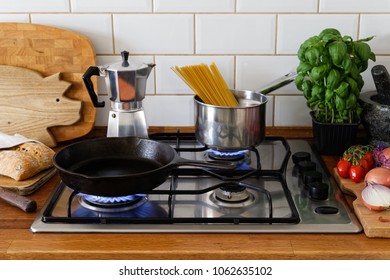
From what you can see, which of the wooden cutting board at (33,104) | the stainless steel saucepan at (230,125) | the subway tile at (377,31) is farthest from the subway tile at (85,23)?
the subway tile at (377,31)

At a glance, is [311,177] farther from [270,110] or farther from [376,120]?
[270,110]

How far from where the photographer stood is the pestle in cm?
130

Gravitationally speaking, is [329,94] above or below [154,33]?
below

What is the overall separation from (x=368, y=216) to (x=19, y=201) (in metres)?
0.68

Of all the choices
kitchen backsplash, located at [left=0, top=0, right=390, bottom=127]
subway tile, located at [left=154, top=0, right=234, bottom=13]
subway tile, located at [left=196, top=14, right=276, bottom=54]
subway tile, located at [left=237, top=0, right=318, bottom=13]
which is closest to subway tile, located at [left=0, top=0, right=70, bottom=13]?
kitchen backsplash, located at [left=0, top=0, right=390, bottom=127]

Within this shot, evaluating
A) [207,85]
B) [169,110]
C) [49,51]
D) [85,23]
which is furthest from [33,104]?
[207,85]

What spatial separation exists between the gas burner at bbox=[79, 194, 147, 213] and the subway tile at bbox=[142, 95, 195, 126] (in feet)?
1.43

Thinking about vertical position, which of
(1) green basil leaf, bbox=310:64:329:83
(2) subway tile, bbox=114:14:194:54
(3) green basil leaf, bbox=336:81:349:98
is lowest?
(3) green basil leaf, bbox=336:81:349:98

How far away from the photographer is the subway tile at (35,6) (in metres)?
1.46

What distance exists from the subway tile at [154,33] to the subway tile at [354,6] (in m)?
0.35

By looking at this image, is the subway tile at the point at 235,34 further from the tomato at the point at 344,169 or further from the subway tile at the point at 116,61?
the tomato at the point at 344,169

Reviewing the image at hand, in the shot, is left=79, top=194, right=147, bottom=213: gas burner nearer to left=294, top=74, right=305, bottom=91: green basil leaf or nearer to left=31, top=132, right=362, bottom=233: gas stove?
left=31, top=132, right=362, bottom=233: gas stove

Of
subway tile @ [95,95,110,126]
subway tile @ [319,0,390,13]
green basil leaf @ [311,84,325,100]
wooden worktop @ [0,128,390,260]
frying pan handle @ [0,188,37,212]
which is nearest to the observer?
wooden worktop @ [0,128,390,260]

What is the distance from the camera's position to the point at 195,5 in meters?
1.45
